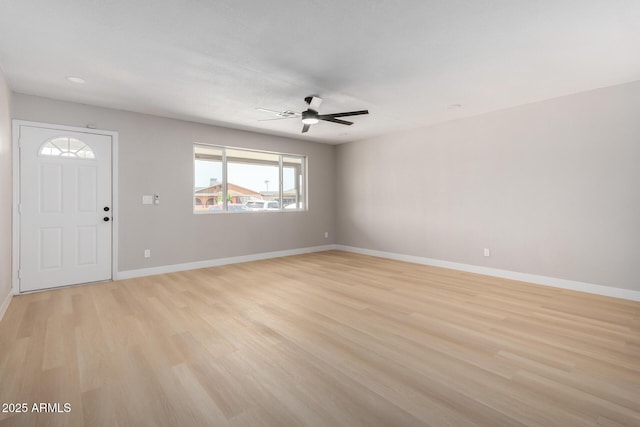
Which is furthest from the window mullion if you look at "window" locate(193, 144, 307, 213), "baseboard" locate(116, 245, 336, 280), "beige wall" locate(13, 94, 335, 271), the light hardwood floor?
the light hardwood floor

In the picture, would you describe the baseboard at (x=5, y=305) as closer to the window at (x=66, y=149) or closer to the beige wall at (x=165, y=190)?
the beige wall at (x=165, y=190)

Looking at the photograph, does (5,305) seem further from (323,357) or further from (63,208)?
(323,357)

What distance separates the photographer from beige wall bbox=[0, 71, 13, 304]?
329cm

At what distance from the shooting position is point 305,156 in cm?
731

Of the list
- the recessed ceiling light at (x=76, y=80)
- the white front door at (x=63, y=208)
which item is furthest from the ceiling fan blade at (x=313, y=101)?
the white front door at (x=63, y=208)

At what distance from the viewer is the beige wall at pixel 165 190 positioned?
462cm

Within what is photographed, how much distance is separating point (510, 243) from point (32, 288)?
698 cm

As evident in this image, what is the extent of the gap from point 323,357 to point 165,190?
13.8ft

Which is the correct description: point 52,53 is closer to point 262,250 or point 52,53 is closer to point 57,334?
point 57,334

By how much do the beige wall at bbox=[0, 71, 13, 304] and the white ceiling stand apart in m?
0.34

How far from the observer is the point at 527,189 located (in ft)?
15.3

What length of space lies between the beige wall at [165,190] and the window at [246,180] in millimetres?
184

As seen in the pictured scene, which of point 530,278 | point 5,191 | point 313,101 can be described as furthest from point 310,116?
point 530,278

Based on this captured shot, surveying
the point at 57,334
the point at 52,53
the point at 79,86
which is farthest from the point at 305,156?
the point at 57,334
